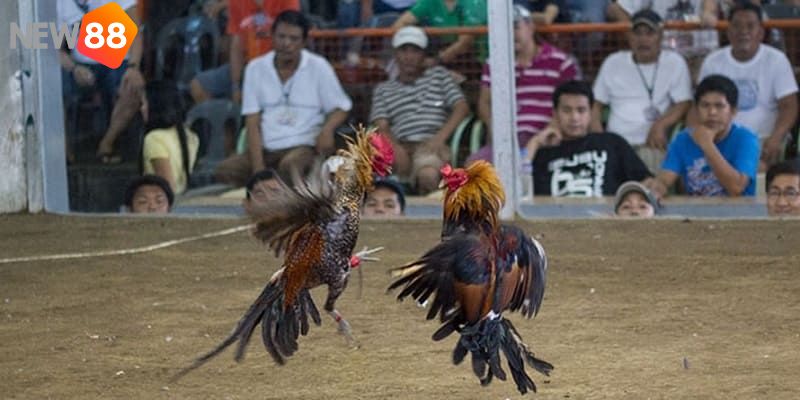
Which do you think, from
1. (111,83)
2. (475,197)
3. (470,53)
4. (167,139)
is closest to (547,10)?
(470,53)

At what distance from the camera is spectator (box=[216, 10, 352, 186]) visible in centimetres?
912

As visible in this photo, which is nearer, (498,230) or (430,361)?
(498,230)

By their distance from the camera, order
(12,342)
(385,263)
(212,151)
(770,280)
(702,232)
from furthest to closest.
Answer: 1. (212,151)
2. (702,232)
3. (385,263)
4. (770,280)
5. (12,342)

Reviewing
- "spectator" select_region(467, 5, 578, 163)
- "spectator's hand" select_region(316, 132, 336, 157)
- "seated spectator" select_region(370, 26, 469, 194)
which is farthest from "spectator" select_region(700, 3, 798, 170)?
"spectator's hand" select_region(316, 132, 336, 157)

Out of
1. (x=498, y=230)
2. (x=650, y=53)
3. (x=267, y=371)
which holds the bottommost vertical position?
(x=267, y=371)

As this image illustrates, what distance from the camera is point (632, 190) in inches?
332

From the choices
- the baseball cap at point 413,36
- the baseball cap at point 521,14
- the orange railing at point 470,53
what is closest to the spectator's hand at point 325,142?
the orange railing at point 470,53

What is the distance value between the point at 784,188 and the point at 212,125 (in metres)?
3.51

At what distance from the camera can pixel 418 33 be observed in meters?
8.99

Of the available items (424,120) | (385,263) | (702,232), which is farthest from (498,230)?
(424,120)

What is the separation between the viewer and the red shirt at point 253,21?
31.3ft

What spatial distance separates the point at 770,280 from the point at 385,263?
1831 mm

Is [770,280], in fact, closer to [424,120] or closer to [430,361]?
[430,361]

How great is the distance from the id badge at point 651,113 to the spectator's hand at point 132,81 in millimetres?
3148
